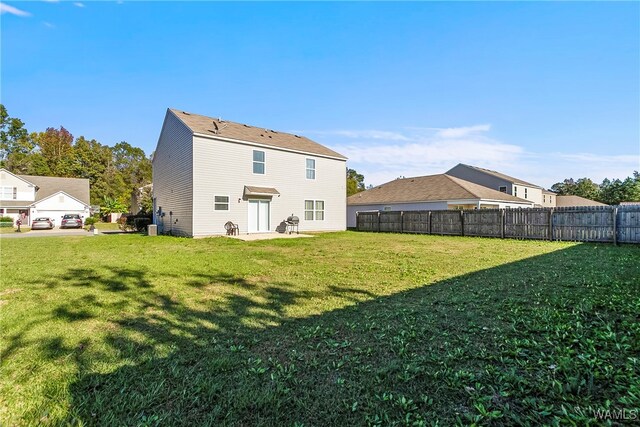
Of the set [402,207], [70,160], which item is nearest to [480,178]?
[402,207]

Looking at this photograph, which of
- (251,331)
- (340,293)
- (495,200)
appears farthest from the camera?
(495,200)

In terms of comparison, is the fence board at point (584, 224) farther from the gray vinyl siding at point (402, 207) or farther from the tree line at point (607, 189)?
the tree line at point (607, 189)

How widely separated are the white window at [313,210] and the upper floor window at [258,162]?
12.2 feet

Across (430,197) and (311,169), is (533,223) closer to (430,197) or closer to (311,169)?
(430,197)

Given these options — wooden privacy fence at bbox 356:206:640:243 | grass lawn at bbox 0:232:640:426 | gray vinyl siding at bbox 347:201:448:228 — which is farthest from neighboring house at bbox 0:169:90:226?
grass lawn at bbox 0:232:640:426

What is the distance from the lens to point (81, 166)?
47.6 meters

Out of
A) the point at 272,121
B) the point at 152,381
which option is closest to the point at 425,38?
the point at 152,381

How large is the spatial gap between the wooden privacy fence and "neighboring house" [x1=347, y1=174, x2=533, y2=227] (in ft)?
13.4

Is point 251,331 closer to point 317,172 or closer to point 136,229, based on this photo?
point 317,172

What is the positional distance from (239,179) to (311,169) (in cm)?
522

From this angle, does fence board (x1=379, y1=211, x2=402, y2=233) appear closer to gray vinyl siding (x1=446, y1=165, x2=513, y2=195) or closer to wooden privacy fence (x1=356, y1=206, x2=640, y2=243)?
wooden privacy fence (x1=356, y1=206, x2=640, y2=243)

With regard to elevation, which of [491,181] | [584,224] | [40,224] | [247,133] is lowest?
[40,224]

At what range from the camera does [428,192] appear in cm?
2405

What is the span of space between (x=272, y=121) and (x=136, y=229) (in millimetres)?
12659
